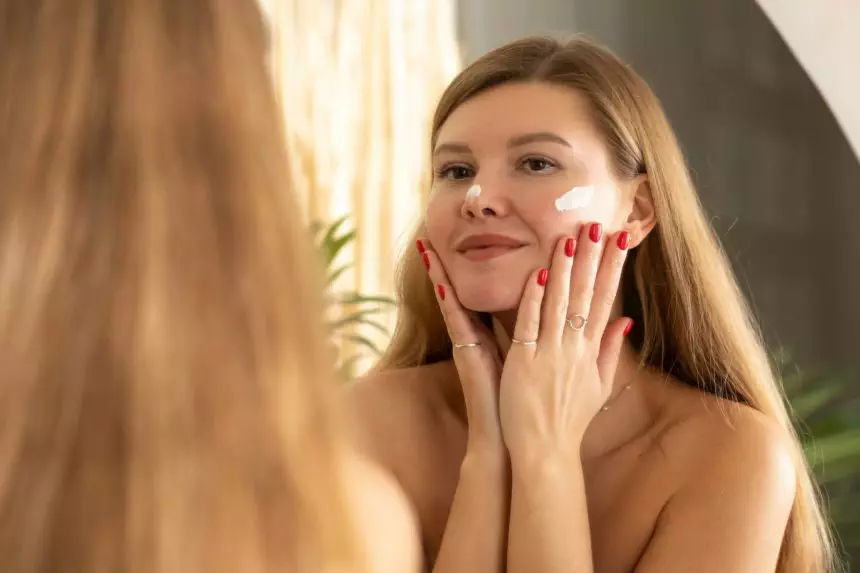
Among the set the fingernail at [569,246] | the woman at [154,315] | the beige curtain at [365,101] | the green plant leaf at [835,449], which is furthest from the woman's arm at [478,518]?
the beige curtain at [365,101]

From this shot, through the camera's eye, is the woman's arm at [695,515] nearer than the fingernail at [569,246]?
Yes

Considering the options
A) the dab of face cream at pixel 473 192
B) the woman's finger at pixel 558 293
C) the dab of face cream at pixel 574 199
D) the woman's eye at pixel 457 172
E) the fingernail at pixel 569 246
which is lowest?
the woman's finger at pixel 558 293

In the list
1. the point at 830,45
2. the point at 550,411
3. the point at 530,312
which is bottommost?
the point at 550,411

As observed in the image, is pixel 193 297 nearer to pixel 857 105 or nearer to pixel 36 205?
pixel 36 205

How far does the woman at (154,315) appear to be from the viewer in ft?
1.06

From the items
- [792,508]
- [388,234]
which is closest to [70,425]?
[792,508]

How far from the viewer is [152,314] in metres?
0.33

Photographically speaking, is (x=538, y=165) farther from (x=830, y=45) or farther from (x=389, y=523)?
(x=830, y=45)

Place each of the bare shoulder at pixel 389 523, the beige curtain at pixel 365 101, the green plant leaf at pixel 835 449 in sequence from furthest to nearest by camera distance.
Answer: the beige curtain at pixel 365 101, the green plant leaf at pixel 835 449, the bare shoulder at pixel 389 523

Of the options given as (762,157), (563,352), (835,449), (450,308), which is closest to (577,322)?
(563,352)

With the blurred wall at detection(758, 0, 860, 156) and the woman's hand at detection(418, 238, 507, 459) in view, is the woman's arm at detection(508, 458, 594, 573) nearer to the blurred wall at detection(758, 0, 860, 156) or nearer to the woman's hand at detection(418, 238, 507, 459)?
the woman's hand at detection(418, 238, 507, 459)

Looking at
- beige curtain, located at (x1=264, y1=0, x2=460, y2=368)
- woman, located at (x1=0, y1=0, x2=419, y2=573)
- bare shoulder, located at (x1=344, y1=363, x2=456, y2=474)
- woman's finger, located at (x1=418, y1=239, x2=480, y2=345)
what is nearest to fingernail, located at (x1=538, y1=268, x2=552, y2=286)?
woman's finger, located at (x1=418, y1=239, x2=480, y2=345)

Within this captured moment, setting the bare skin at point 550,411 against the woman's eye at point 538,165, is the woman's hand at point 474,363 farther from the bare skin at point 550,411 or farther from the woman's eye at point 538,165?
the woman's eye at point 538,165

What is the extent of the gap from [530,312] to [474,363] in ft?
0.28
